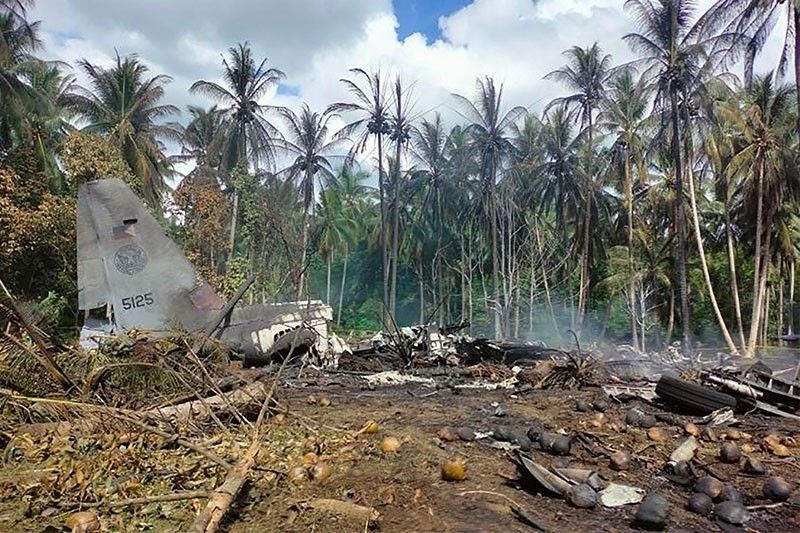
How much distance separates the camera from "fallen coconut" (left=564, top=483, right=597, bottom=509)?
14.0 feet

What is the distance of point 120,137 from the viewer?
2642cm

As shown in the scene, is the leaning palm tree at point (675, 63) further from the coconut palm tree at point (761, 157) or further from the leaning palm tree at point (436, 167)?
the leaning palm tree at point (436, 167)

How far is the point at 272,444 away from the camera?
576cm

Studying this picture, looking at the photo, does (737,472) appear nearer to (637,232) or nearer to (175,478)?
(175,478)

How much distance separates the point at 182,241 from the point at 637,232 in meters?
24.9

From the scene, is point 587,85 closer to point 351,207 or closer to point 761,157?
point 761,157

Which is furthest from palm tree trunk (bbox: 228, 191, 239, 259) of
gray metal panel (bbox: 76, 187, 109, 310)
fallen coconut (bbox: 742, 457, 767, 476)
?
fallen coconut (bbox: 742, 457, 767, 476)

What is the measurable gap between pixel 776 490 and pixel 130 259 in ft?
35.3

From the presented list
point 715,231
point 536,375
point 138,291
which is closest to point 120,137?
point 138,291

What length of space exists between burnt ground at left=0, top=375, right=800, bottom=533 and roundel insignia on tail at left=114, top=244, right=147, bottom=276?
5688 mm

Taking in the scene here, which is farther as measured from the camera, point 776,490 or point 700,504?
point 776,490

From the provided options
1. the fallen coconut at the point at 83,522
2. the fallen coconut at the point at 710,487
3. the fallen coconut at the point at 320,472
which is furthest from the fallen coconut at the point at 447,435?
the fallen coconut at the point at 83,522

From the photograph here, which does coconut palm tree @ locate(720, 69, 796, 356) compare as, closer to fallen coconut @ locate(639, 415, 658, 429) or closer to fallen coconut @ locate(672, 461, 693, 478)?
fallen coconut @ locate(639, 415, 658, 429)

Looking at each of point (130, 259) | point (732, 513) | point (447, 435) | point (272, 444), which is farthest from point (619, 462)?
point (130, 259)
